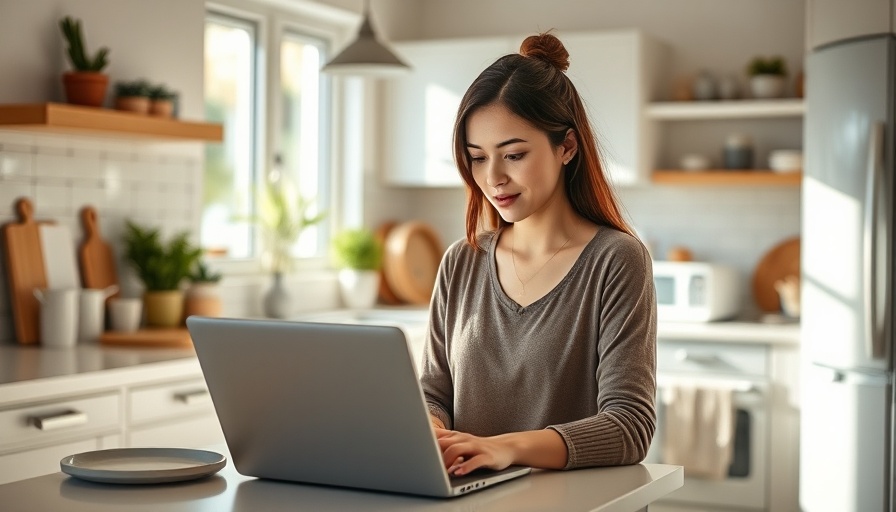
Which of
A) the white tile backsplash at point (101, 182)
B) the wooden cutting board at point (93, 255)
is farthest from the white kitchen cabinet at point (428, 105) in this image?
the wooden cutting board at point (93, 255)

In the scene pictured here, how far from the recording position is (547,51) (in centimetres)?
198

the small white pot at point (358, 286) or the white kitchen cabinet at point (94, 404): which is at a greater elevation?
the small white pot at point (358, 286)

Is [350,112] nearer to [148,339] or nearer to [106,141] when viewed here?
[106,141]

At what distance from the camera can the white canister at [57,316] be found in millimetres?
3475

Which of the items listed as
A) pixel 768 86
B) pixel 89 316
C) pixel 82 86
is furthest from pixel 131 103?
pixel 768 86

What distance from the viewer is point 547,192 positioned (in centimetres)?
194

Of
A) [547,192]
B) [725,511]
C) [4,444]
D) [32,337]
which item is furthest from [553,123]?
[725,511]

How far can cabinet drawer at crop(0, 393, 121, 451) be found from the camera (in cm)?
276

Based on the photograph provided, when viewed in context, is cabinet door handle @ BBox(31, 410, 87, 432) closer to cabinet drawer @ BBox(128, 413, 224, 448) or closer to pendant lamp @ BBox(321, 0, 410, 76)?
cabinet drawer @ BBox(128, 413, 224, 448)

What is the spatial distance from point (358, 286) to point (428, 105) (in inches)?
35.5

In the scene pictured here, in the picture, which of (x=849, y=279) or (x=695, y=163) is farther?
(x=695, y=163)

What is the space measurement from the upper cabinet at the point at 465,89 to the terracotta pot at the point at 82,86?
1548mm

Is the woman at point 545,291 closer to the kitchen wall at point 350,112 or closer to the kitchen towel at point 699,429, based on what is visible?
the kitchen wall at point 350,112

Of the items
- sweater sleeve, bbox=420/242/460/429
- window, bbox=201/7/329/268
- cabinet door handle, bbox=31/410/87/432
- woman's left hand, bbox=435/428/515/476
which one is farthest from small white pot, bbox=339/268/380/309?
woman's left hand, bbox=435/428/515/476
